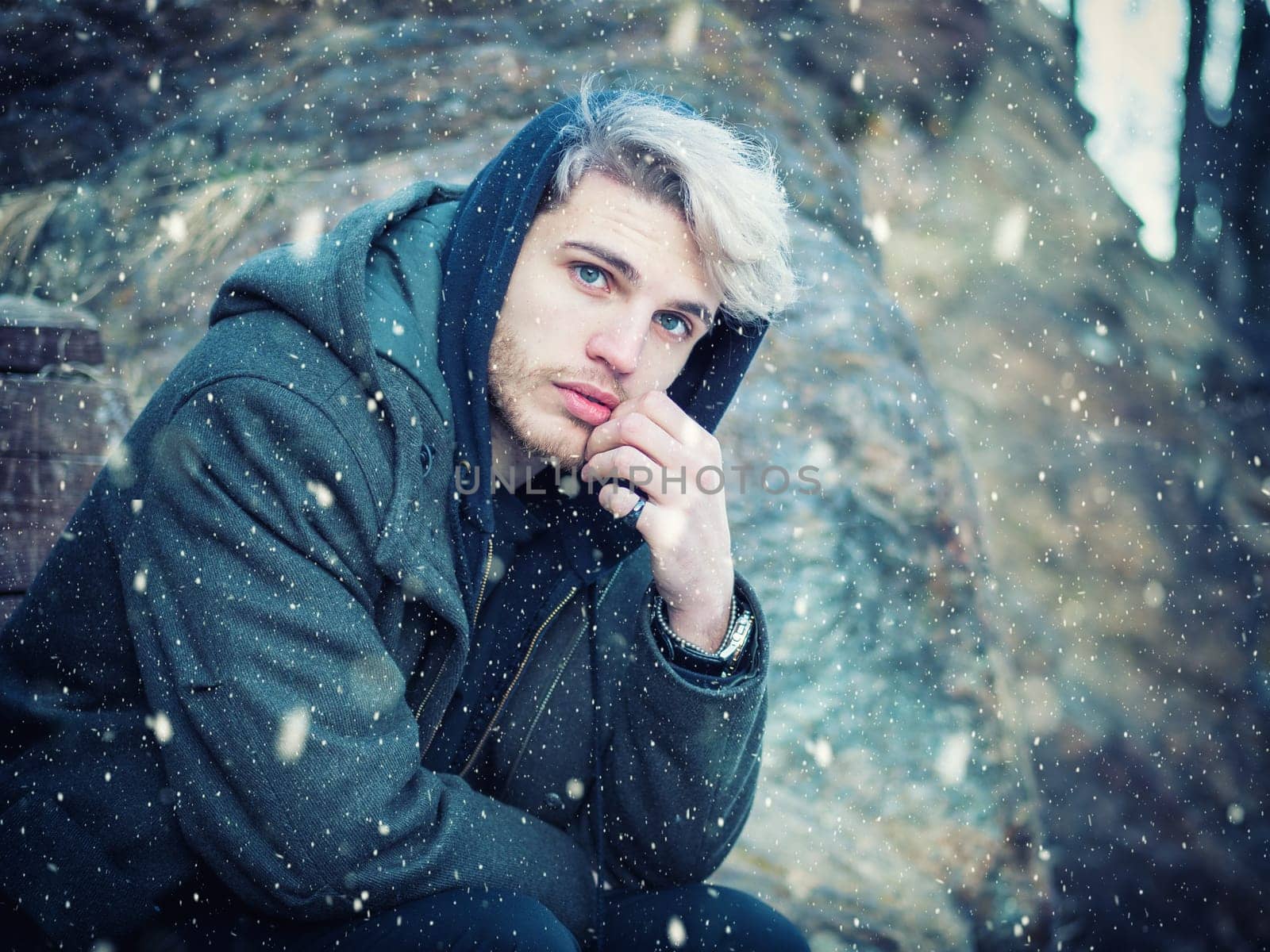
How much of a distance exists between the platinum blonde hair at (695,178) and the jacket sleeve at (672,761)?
2.76 ft

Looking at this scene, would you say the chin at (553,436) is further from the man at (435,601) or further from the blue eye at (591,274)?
the blue eye at (591,274)

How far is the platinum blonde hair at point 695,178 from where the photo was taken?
Answer: 2389 mm

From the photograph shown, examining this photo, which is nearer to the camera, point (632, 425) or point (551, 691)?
point (632, 425)

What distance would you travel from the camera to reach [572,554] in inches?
92.0

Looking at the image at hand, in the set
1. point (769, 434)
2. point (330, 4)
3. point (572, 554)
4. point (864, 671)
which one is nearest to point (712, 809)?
point (572, 554)

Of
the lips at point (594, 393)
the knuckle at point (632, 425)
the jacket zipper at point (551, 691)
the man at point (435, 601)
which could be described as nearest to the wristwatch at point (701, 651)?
the man at point (435, 601)

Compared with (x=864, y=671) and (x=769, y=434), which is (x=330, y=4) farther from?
(x=864, y=671)

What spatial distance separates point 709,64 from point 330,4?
2.02 metres

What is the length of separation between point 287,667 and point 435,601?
11.9 inches

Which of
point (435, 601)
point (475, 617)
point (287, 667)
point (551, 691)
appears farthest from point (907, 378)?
point (287, 667)

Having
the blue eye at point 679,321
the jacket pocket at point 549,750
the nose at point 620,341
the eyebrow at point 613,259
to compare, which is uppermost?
the eyebrow at point 613,259

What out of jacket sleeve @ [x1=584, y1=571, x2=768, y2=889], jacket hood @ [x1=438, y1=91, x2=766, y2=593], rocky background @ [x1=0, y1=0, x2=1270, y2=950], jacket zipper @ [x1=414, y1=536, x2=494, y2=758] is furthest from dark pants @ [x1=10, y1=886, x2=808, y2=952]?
rocky background @ [x1=0, y1=0, x2=1270, y2=950]

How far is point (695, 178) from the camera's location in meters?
2.40

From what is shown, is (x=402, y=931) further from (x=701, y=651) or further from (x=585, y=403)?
(x=585, y=403)
